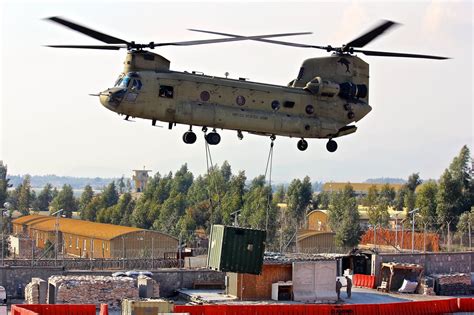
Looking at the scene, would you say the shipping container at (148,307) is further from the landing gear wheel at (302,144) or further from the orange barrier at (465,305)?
the orange barrier at (465,305)

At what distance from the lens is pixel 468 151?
4889 inches

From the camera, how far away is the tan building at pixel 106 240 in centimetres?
8512

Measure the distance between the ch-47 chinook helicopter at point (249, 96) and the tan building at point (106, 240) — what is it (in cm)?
3251

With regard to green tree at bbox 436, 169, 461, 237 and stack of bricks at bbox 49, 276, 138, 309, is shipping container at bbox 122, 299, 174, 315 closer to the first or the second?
stack of bricks at bbox 49, 276, 138, 309

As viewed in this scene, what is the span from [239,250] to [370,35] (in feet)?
40.6

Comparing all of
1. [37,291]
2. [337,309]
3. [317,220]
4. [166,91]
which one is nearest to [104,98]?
[166,91]

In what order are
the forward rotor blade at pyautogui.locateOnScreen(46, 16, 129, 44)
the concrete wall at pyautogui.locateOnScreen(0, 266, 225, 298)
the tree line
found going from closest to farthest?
the forward rotor blade at pyautogui.locateOnScreen(46, 16, 129, 44) → the concrete wall at pyautogui.locateOnScreen(0, 266, 225, 298) → the tree line

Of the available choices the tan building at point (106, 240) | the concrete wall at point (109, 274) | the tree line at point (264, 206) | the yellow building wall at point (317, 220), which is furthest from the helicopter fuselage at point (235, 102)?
the yellow building wall at point (317, 220)

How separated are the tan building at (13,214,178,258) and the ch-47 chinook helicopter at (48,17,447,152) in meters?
32.5

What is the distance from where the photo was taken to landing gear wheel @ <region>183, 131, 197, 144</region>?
45.0m

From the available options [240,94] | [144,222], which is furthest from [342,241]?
[240,94]

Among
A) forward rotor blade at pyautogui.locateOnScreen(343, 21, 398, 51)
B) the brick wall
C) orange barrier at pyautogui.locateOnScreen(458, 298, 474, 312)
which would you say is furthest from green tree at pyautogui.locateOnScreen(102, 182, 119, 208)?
forward rotor blade at pyautogui.locateOnScreen(343, 21, 398, 51)

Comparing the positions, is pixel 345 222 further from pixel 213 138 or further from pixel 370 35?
pixel 213 138

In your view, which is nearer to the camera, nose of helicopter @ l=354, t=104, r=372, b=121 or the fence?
nose of helicopter @ l=354, t=104, r=372, b=121
